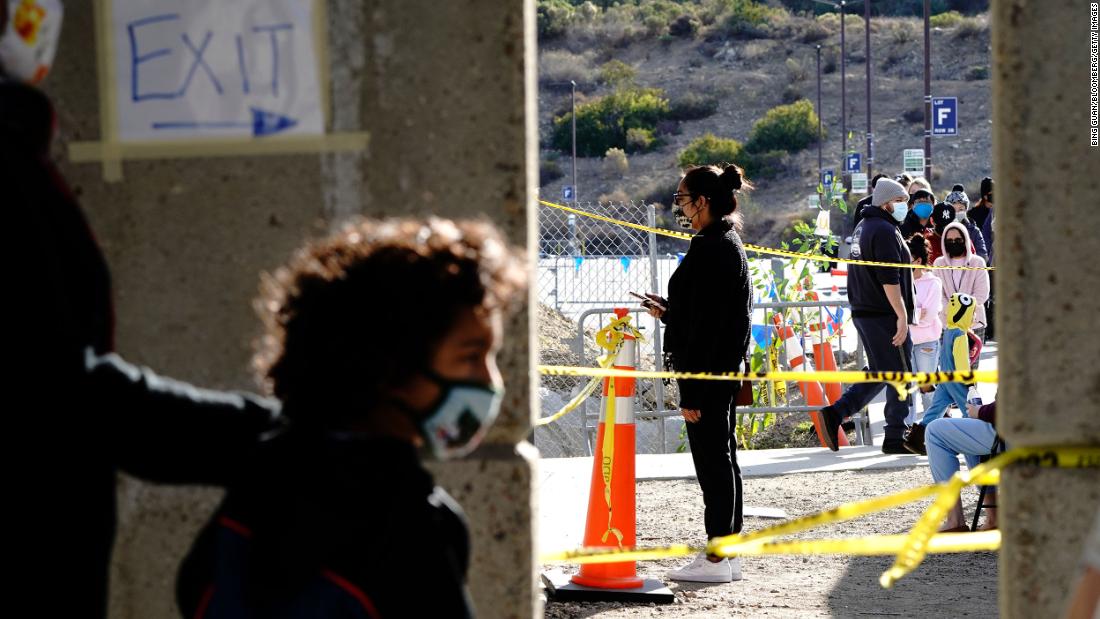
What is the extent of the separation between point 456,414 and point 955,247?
9799 mm

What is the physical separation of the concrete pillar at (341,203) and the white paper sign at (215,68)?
0.21ft

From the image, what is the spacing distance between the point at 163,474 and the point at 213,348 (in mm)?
1027

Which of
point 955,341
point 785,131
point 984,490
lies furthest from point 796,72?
point 984,490

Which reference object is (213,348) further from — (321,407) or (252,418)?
(321,407)

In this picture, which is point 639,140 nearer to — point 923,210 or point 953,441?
point 923,210

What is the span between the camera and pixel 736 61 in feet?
279

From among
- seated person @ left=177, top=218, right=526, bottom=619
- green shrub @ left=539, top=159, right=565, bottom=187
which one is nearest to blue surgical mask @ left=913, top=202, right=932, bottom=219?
seated person @ left=177, top=218, right=526, bottom=619

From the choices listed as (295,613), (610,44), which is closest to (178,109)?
(295,613)

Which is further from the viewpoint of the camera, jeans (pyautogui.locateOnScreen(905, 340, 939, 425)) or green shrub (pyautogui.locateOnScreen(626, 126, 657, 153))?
green shrub (pyautogui.locateOnScreen(626, 126, 657, 153))

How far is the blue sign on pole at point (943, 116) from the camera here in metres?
23.6

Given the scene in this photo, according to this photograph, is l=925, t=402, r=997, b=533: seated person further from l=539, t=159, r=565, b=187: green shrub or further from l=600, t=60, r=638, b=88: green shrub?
l=600, t=60, r=638, b=88: green shrub

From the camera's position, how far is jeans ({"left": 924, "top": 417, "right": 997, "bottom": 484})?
6875 millimetres

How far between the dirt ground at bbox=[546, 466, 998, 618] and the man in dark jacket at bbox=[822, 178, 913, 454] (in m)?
0.69

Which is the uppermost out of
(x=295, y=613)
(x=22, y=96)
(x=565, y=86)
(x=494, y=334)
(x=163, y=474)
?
(x=565, y=86)
